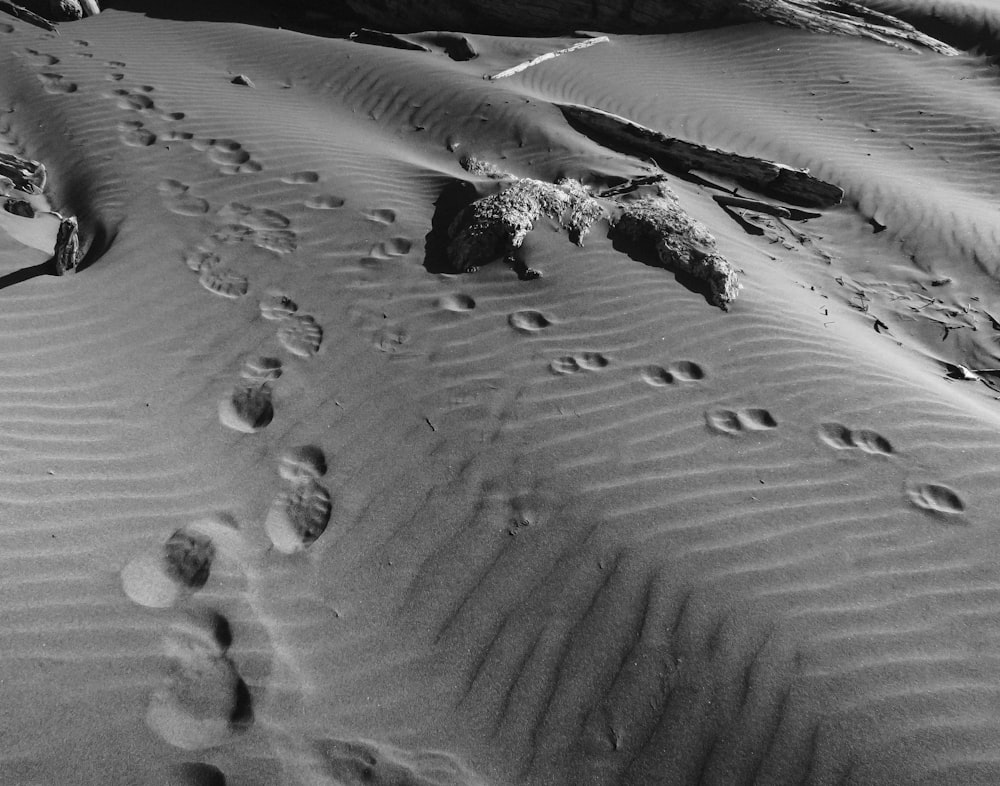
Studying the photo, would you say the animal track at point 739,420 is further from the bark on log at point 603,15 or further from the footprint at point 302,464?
the bark on log at point 603,15

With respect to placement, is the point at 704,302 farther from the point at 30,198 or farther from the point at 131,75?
the point at 131,75

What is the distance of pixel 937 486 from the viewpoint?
303cm

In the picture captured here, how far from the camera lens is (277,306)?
392 cm

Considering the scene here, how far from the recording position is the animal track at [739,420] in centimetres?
328

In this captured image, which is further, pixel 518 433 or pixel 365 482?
pixel 518 433

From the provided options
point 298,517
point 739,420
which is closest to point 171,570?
point 298,517

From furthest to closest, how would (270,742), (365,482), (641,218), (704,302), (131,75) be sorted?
(131,75) → (641,218) → (704,302) → (365,482) → (270,742)

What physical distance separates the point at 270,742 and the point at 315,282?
2718mm

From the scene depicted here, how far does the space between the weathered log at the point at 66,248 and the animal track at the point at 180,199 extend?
75 cm

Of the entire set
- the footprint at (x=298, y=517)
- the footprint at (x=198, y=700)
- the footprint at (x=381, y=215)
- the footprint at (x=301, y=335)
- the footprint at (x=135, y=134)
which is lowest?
the footprint at (x=198, y=700)

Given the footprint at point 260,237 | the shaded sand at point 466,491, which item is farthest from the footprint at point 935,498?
the footprint at point 260,237

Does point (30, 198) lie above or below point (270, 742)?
above

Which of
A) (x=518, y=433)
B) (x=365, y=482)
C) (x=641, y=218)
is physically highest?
(x=641, y=218)

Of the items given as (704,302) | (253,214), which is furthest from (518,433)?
(253,214)
